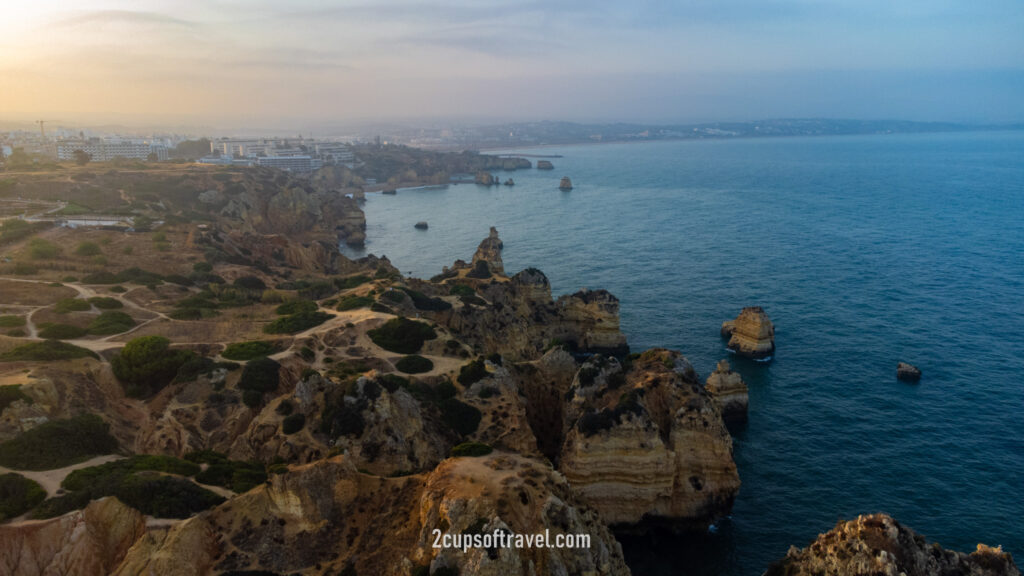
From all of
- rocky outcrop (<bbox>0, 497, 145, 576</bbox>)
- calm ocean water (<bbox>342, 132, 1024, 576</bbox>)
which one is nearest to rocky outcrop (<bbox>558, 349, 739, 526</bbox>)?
calm ocean water (<bbox>342, 132, 1024, 576</bbox>)

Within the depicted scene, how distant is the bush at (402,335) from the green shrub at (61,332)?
20817 millimetres

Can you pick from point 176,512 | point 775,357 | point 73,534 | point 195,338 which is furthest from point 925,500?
point 195,338

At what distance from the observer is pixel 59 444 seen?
29016 mm

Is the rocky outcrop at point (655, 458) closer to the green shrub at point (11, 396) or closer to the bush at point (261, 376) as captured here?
the bush at point (261, 376)

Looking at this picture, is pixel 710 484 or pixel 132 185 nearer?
pixel 710 484

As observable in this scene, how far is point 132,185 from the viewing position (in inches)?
4082

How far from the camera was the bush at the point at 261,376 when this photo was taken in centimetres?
3900

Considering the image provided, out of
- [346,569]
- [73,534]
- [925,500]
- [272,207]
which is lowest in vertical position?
[925,500]

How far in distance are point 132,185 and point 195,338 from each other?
248ft

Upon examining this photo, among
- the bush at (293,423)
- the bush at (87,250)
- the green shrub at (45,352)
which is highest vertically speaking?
the bush at (87,250)

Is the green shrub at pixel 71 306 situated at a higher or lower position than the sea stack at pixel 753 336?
higher

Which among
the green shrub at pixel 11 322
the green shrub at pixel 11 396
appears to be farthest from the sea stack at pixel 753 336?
the green shrub at pixel 11 322

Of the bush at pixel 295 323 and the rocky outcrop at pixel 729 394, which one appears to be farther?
the rocky outcrop at pixel 729 394

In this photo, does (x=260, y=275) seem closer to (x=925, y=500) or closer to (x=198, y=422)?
(x=198, y=422)
